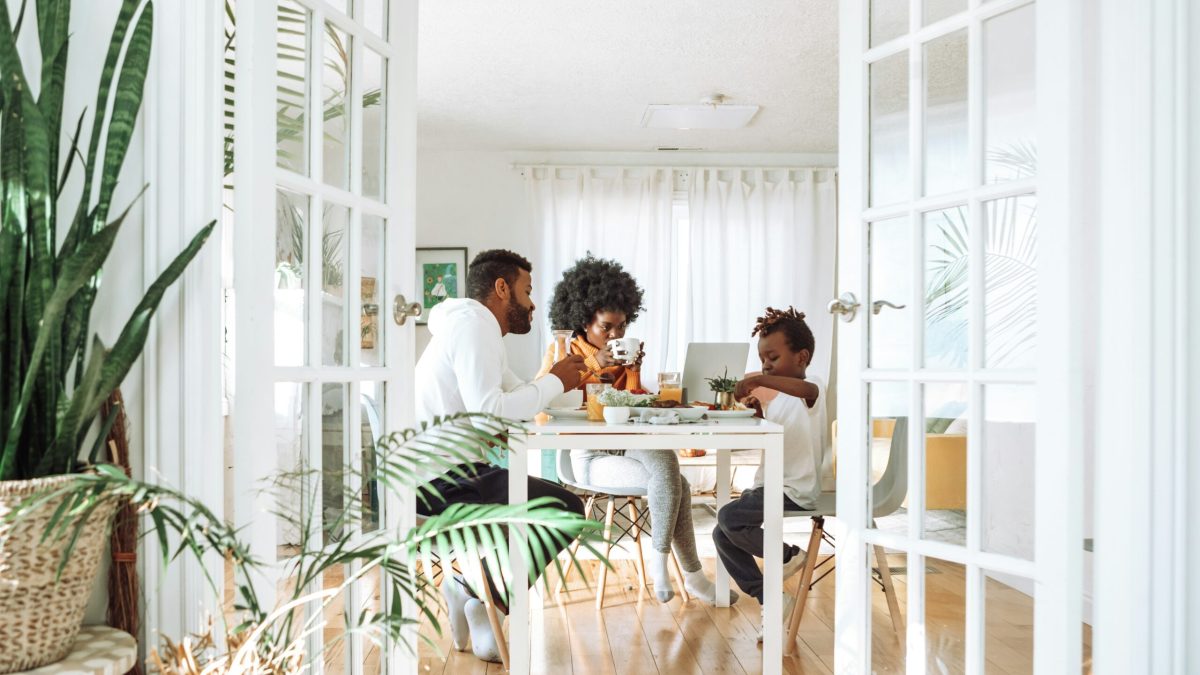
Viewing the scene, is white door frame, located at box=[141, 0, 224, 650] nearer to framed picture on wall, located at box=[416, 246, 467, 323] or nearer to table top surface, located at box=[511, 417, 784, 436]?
table top surface, located at box=[511, 417, 784, 436]

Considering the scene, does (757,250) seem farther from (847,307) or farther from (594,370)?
(847,307)

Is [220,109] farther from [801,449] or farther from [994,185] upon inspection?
[801,449]

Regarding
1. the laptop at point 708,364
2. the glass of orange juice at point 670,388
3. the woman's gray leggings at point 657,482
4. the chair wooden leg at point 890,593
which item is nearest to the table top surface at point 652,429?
the glass of orange juice at point 670,388

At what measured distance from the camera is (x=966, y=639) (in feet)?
5.92

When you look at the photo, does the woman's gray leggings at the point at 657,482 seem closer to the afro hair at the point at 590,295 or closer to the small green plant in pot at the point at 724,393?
the small green plant in pot at the point at 724,393

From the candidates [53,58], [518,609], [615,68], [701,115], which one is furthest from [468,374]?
[701,115]

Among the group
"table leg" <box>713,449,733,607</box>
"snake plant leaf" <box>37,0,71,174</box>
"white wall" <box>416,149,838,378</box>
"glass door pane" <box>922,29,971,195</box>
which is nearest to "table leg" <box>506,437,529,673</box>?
"table leg" <box>713,449,733,607</box>

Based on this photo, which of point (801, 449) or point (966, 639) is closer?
point (966, 639)

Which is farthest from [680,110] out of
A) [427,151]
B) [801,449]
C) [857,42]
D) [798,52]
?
[857,42]

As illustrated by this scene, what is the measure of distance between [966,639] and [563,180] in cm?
520

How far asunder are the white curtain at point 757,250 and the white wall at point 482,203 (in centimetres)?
86

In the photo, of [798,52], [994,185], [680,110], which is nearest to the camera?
[994,185]

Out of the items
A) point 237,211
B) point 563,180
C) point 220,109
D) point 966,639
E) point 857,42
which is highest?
point 563,180

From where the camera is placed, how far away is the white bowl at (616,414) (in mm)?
2760
